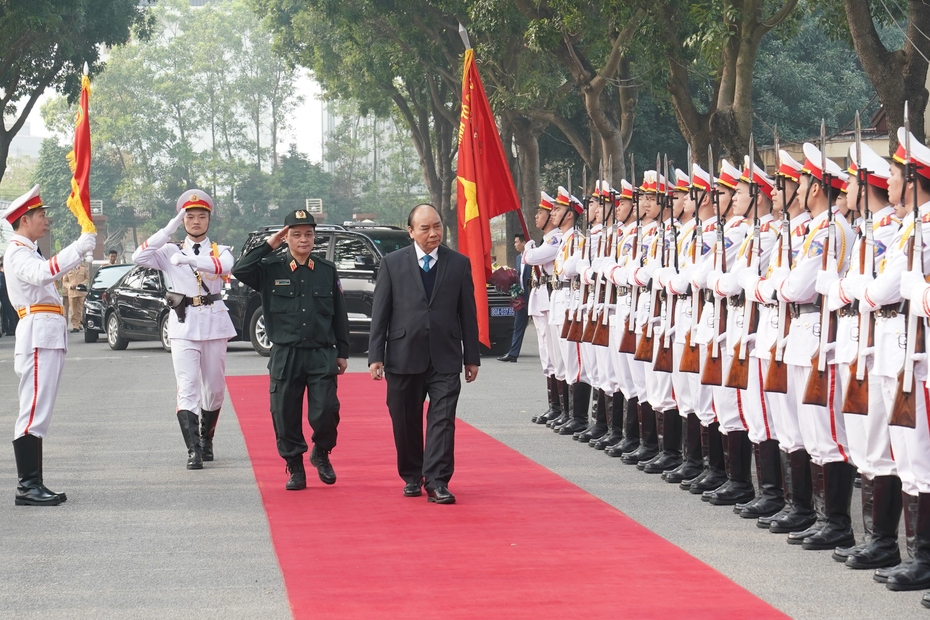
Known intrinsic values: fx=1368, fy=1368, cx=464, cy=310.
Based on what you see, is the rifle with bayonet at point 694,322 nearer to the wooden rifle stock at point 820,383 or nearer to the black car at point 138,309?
the wooden rifle stock at point 820,383

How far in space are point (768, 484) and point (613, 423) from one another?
2.87 m

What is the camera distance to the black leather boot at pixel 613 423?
10.6 metres

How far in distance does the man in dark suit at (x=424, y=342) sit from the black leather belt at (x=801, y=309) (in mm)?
2166

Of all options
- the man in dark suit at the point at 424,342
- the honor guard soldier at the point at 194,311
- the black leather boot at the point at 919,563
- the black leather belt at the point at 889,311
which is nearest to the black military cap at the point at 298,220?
the man in dark suit at the point at 424,342

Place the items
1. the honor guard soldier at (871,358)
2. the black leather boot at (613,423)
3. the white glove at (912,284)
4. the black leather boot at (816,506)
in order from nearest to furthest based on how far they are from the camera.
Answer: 1. the white glove at (912,284)
2. the honor guard soldier at (871,358)
3. the black leather boot at (816,506)
4. the black leather boot at (613,423)

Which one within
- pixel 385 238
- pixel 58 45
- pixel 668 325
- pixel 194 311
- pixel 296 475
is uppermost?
pixel 58 45

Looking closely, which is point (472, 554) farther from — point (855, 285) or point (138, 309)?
point (138, 309)

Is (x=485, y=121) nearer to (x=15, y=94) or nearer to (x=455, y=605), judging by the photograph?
(x=455, y=605)

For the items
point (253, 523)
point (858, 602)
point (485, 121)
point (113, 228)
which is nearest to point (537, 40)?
point (485, 121)

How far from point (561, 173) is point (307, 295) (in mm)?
29433

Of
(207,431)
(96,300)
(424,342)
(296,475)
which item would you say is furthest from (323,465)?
(96,300)

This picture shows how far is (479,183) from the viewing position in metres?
12.1

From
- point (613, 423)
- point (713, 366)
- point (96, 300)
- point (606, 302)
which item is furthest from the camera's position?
point (96, 300)

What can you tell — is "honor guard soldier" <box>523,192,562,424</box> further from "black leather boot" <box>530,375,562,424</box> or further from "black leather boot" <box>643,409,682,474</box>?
"black leather boot" <box>643,409,682,474</box>
